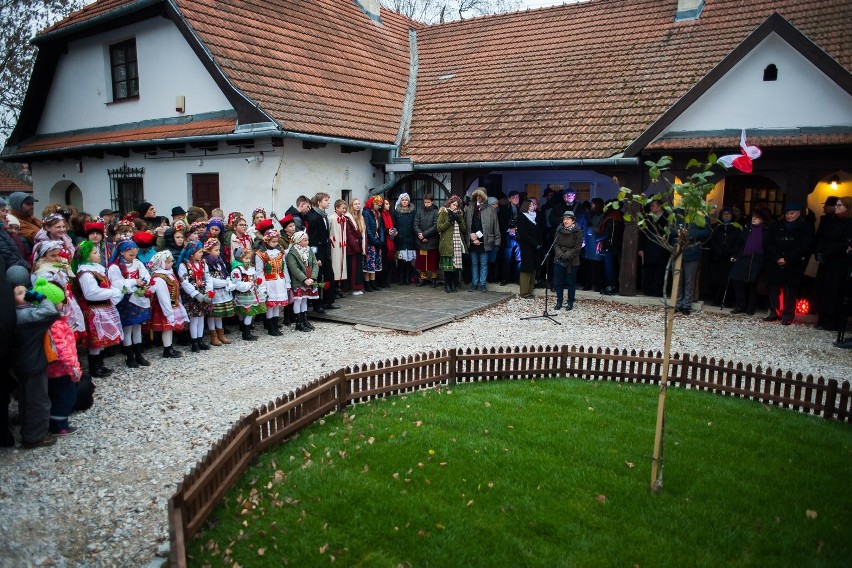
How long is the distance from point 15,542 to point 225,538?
1477 mm

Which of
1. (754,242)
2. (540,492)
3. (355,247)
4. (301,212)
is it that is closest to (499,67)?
(355,247)

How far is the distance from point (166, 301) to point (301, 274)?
7.69ft

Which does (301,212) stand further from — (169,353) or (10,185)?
(10,185)

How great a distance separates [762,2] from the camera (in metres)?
14.2

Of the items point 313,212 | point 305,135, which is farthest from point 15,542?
point 305,135

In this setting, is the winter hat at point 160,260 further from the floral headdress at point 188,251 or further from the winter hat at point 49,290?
the winter hat at point 49,290

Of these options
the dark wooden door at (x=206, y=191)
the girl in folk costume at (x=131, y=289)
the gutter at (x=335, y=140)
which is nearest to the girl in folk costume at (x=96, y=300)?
the girl in folk costume at (x=131, y=289)

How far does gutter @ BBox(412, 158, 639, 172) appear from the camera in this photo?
1213 cm

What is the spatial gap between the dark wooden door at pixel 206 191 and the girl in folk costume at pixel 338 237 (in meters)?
2.96

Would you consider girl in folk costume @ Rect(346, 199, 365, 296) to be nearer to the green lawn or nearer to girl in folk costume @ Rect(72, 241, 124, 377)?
girl in folk costume @ Rect(72, 241, 124, 377)

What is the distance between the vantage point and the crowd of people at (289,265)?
5.85 metres

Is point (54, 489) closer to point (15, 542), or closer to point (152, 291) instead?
point (15, 542)

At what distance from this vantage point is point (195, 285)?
854cm

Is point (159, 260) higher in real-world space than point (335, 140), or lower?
lower
